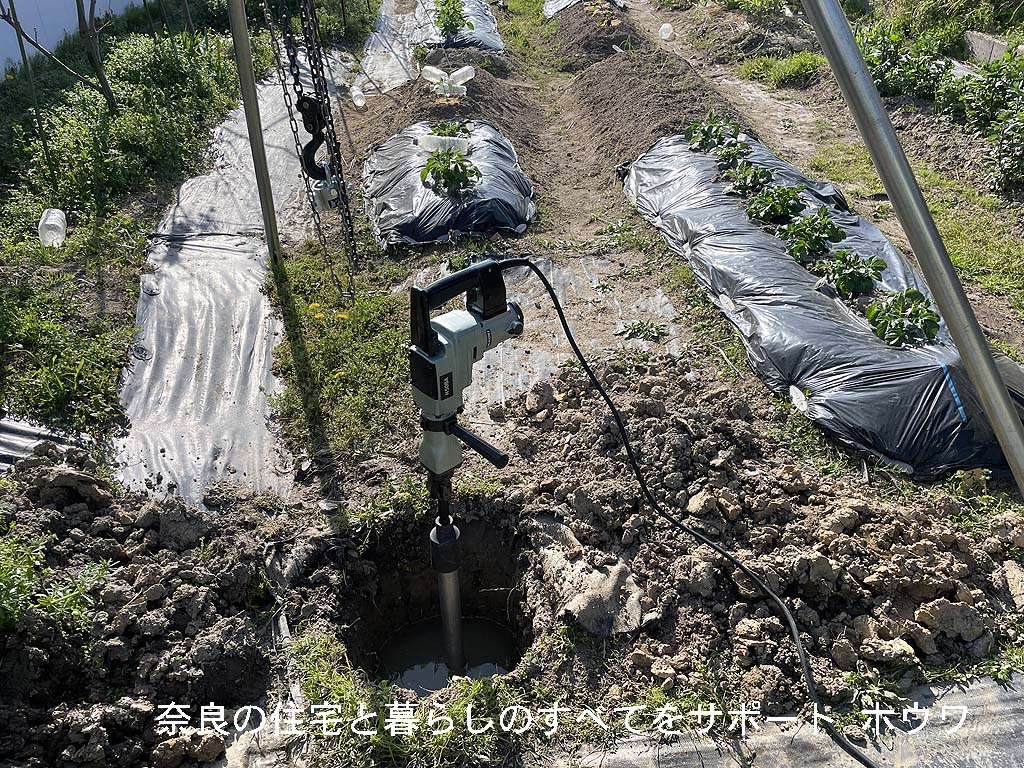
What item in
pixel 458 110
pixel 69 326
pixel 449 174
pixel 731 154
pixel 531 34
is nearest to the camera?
pixel 69 326

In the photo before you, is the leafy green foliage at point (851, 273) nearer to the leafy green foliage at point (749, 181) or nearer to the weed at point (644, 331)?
the weed at point (644, 331)

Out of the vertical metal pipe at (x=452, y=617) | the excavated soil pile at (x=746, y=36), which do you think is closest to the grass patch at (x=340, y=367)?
the vertical metal pipe at (x=452, y=617)

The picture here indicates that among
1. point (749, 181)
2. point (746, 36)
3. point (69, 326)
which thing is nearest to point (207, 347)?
point (69, 326)

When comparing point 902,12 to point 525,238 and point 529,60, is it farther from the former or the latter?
point 525,238

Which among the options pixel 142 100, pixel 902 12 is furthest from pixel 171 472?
pixel 902 12

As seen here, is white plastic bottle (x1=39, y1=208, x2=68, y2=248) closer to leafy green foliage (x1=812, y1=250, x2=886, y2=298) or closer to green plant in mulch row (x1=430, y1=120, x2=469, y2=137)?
green plant in mulch row (x1=430, y1=120, x2=469, y2=137)

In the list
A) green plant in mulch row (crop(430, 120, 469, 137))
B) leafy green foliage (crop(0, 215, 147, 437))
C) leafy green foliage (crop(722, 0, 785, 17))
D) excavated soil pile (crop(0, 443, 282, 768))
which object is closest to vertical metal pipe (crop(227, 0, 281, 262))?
leafy green foliage (crop(0, 215, 147, 437))

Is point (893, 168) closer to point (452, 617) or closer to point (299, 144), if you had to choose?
point (452, 617)
